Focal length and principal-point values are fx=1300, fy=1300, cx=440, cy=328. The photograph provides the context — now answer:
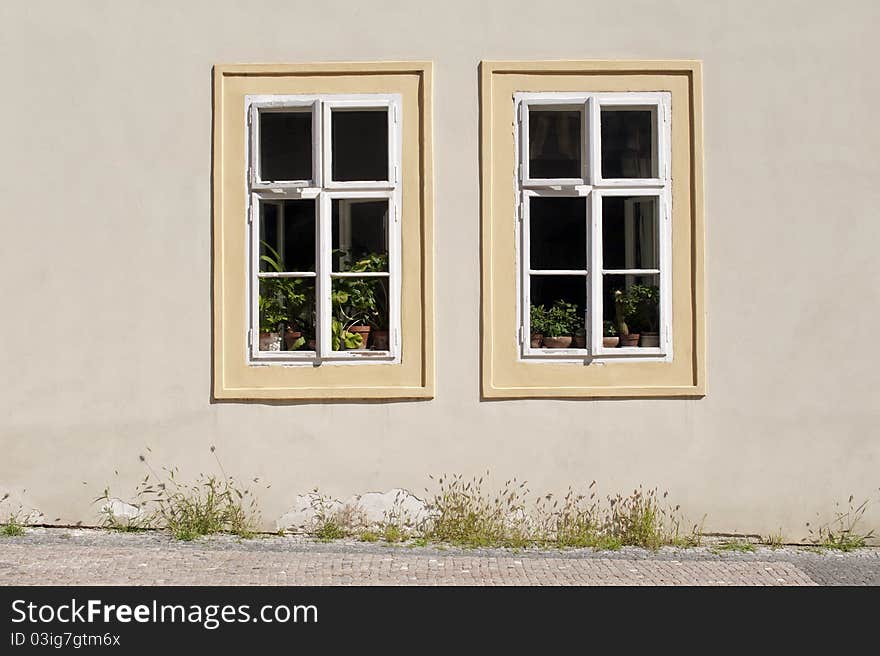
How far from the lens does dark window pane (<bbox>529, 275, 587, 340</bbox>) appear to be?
346 inches

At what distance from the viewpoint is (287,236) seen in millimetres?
8898

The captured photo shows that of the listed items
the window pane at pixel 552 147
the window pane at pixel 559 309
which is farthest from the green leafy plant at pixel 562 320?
the window pane at pixel 552 147

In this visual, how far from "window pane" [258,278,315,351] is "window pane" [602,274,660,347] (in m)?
2.00

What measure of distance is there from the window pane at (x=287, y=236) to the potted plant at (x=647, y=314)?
2.23 m

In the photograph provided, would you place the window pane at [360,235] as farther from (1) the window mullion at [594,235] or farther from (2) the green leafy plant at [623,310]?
(2) the green leafy plant at [623,310]

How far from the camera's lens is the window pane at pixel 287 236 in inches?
349

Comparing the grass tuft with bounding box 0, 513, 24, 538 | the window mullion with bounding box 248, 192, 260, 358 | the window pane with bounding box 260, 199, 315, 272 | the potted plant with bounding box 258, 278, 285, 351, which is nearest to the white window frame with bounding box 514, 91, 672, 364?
the window pane with bounding box 260, 199, 315, 272

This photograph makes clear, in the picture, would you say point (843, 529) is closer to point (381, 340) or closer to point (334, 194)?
point (381, 340)

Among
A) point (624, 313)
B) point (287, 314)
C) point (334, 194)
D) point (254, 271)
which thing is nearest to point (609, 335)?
point (624, 313)

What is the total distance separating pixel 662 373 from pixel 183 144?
3565mm

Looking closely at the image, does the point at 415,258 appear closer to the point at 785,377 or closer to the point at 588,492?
the point at 588,492

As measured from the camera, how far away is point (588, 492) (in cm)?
865

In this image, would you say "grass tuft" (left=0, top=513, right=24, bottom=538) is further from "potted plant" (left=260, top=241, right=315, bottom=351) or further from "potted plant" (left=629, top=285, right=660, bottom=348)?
"potted plant" (left=629, top=285, right=660, bottom=348)

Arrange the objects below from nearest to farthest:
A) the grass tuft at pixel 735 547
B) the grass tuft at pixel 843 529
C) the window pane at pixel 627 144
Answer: the grass tuft at pixel 735 547 → the grass tuft at pixel 843 529 → the window pane at pixel 627 144
